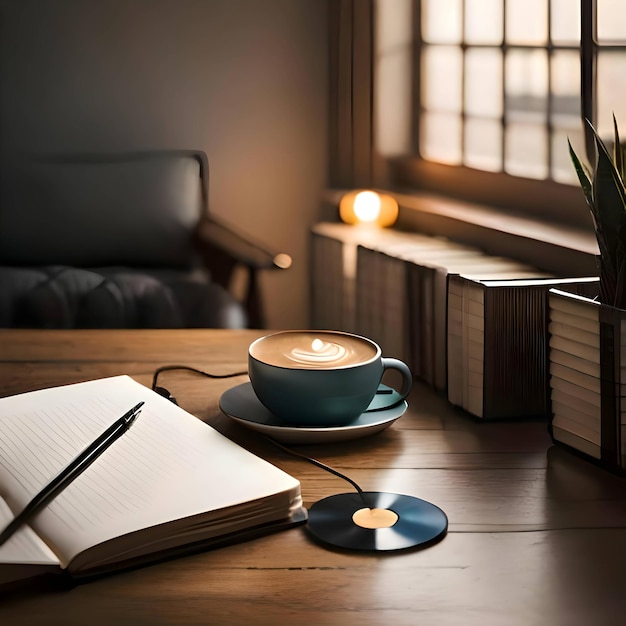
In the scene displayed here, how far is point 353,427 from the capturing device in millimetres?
1015

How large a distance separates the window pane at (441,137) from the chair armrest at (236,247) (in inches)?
18.5

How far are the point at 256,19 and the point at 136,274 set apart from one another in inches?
41.7

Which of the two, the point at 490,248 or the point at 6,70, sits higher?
the point at 6,70

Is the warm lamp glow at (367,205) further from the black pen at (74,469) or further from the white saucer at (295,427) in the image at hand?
the black pen at (74,469)

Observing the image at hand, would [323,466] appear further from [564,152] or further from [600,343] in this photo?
[564,152]

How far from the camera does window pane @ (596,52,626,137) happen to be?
5.14 feet

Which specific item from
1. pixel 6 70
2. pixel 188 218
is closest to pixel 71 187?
pixel 188 218

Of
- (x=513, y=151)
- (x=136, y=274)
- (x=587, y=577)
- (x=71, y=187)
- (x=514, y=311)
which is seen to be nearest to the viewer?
(x=587, y=577)

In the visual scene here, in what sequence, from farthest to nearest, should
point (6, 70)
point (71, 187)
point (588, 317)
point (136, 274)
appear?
point (6, 70)
point (71, 187)
point (136, 274)
point (588, 317)

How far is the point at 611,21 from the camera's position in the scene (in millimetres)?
1582

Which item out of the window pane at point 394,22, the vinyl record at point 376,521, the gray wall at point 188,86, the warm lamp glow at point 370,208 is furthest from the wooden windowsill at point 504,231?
the gray wall at point 188,86

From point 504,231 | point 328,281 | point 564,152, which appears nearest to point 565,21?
point 564,152

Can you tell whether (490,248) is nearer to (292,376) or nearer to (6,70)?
(292,376)

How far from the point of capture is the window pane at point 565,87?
187 centimetres
